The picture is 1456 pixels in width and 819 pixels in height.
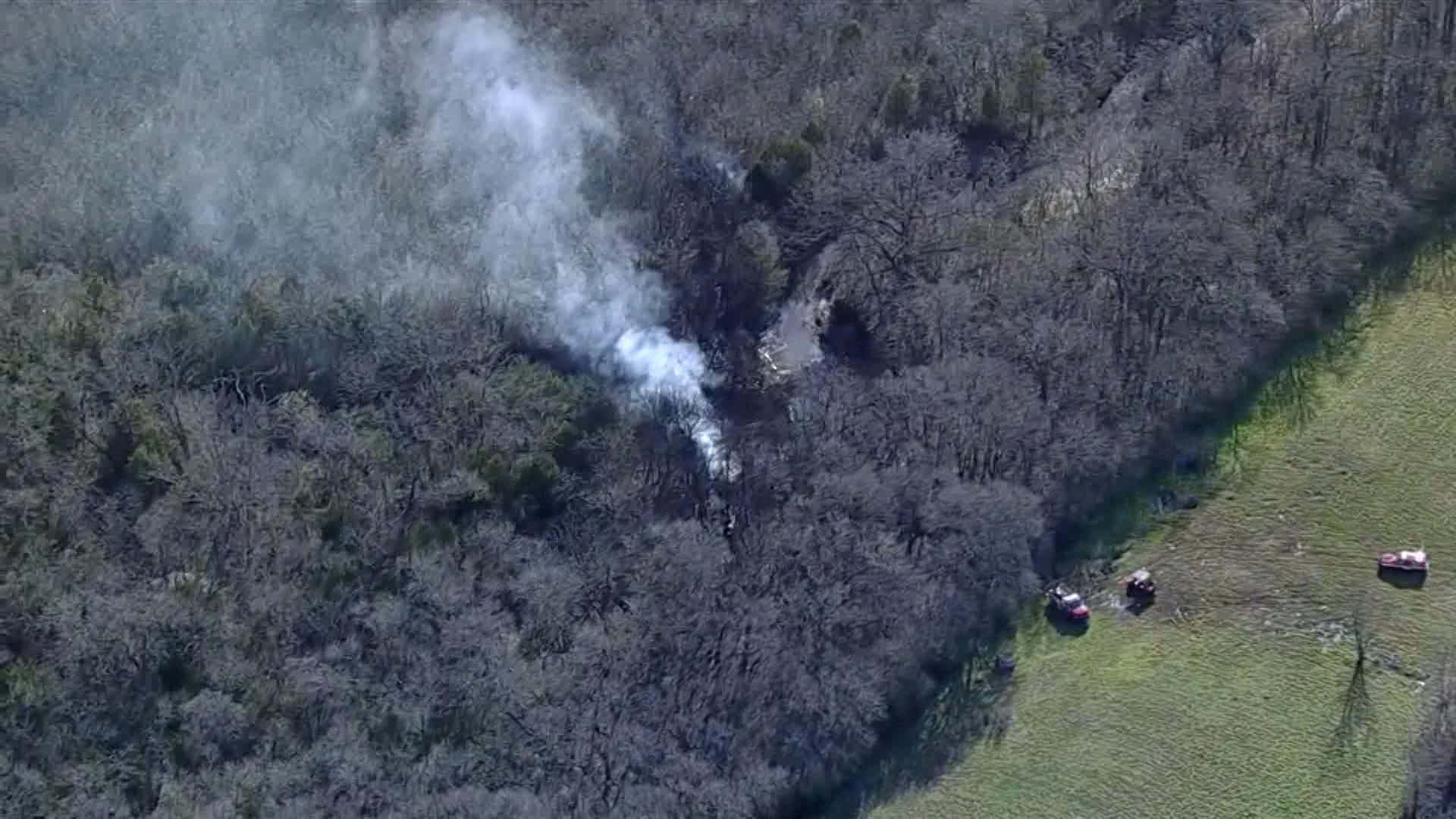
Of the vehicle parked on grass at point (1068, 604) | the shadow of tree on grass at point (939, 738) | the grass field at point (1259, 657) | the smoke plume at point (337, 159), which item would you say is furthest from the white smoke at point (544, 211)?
the grass field at point (1259, 657)

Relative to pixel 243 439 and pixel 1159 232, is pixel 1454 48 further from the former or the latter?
pixel 243 439

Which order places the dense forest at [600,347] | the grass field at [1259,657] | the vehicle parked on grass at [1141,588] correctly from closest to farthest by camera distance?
the grass field at [1259,657] < the dense forest at [600,347] < the vehicle parked on grass at [1141,588]

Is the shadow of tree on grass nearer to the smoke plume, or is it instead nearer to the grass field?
the grass field

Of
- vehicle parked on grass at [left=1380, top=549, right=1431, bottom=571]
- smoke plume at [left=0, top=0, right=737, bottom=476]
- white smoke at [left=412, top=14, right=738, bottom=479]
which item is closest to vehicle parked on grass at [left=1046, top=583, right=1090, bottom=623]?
vehicle parked on grass at [left=1380, top=549, right=1431, bottom=571]

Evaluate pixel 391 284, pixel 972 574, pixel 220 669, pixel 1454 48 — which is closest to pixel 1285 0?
pixel 1454 48

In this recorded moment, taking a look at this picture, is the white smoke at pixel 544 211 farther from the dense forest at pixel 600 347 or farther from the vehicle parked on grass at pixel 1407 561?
the vehicle parked on grass at pixel 1407 561

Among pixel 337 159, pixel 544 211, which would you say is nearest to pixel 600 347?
pixel 544 211
